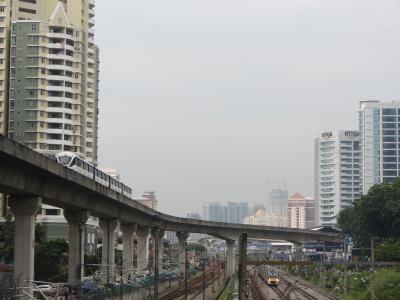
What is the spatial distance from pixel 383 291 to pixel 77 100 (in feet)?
284

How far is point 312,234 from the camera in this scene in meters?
137

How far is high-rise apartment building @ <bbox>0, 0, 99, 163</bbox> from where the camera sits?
13238cm

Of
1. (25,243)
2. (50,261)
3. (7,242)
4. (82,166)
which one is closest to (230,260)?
(7,242)

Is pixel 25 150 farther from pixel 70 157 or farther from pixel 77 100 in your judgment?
pixel 77 100

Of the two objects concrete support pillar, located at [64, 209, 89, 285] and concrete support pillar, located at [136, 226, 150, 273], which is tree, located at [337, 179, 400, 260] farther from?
concrete support pillar, located at [64, 209, 89, 285]

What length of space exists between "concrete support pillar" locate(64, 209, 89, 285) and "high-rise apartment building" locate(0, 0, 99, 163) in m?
78.7

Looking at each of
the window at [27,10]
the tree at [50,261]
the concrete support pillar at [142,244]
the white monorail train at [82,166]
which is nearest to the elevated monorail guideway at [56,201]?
the white monorail train at [82,166]

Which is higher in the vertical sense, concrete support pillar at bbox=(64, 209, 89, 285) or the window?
the window

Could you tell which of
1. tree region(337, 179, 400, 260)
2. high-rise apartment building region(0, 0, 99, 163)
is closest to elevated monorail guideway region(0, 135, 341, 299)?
tree region(337, 179, 400, 260)

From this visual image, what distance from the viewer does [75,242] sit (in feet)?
175

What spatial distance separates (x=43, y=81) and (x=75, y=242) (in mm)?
84362

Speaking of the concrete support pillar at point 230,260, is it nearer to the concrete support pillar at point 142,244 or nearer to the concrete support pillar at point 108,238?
the concrete support pillar at point 142,244

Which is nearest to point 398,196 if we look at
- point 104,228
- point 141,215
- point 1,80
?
point 141,215

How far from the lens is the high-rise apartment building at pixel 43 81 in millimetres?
132375
